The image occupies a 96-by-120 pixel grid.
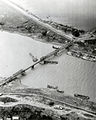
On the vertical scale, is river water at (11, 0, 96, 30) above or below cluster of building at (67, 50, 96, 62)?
above

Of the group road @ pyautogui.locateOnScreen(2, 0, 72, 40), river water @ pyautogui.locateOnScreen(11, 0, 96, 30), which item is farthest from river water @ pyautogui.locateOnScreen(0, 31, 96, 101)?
river water @ pyautogui.locateOnScreen(11, 0, 96, 30)

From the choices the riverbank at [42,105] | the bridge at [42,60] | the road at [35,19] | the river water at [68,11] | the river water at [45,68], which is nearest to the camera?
the riverbank at [42,105]

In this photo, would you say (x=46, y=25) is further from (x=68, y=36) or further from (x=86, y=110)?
(x=86, y=110)

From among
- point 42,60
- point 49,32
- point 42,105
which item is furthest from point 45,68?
point 49,32

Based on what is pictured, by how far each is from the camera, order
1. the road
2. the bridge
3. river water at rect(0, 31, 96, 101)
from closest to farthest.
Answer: river water at rect(0, 31, 96, 101)
the bridge
the road

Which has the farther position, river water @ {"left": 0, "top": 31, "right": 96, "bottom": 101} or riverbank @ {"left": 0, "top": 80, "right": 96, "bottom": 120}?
river water @ {"left": 0, "top": 31, "right": 96, "bottom": 101}

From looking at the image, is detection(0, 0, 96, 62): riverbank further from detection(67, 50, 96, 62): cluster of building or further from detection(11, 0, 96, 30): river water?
detection(11, 0, 96, 30): river water

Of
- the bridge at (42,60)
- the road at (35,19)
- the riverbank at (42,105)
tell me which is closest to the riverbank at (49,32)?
the road at (35,19)

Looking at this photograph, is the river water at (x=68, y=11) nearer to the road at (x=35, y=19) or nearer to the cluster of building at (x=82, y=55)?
the road at (x=35, y=19)

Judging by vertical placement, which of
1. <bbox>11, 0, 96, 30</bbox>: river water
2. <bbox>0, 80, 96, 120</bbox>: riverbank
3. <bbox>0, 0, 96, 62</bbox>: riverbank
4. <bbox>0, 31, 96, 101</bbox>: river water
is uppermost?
<bbox>11, 0, 96, 30</bbox>: river water

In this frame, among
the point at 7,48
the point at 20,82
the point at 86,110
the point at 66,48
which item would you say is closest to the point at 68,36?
the point at 66,48
